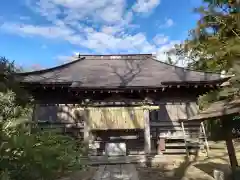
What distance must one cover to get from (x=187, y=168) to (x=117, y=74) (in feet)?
24.9

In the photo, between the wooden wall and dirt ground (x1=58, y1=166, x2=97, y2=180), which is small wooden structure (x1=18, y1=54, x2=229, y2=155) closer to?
the wooden wall

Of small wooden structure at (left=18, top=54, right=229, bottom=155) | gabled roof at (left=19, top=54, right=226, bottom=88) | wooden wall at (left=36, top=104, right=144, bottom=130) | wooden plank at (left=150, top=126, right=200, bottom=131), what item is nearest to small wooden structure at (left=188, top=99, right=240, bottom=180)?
small wooden structure at (left=18, top=54, right=229, bottom=155)

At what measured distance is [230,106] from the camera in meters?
6.70

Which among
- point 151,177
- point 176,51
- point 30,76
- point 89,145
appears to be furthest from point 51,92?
Result: point 176,51

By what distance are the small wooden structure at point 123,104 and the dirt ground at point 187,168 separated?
1251 millimetres

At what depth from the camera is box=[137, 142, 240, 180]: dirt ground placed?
9.34 meters

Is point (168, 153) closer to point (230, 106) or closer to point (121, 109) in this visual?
point (121, 109)

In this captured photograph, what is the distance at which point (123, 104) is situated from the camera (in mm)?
14188

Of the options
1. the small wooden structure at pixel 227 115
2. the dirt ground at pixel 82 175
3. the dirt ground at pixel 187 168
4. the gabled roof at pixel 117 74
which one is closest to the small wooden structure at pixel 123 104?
the gabled roof at pixel 117 74

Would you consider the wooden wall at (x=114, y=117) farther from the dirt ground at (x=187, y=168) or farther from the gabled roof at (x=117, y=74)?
the dirt ground at (x=187, y=168)

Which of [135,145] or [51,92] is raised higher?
[51,92]

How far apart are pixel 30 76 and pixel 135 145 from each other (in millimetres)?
7163

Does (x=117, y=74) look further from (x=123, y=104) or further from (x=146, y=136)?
(x=146, y=136)

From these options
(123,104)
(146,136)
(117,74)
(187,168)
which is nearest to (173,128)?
(146,136)
